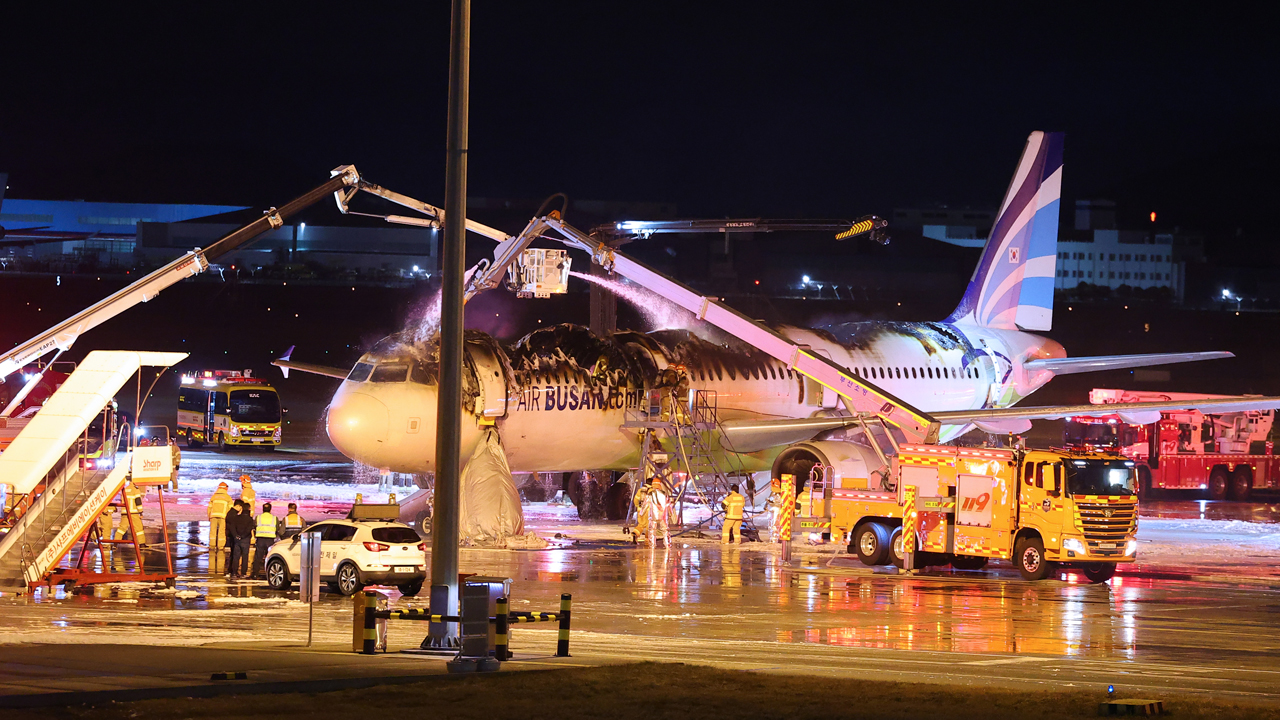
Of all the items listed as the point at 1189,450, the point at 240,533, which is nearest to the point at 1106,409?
the point at 1189,450

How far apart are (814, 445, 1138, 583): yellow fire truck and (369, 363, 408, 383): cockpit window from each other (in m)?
8.23

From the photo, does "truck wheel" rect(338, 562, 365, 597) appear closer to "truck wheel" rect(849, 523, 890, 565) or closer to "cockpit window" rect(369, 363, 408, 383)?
"cockpit window" rect(369, 363, 408, 383)

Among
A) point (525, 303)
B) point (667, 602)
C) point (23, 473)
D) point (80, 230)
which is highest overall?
point (80, 230)

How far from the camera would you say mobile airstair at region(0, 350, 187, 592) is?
2011 centimetres

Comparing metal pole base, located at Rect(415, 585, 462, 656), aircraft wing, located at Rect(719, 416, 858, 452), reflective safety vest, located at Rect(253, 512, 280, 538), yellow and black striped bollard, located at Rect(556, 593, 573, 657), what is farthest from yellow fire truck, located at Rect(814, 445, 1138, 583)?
metal pole base, located at Rect(415, 585, 462, 656)

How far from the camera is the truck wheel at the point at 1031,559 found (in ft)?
75.2

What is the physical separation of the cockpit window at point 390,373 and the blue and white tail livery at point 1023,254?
1944cm

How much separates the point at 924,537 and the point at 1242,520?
47.3ft

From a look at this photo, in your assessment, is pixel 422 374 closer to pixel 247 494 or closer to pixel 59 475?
pixel 247 494

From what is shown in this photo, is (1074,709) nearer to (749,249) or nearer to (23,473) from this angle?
(23,473)

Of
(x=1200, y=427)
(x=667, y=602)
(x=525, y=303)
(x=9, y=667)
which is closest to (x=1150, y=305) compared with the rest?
(x=525, y=303)

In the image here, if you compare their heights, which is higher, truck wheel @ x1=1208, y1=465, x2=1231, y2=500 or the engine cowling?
the engine cowling

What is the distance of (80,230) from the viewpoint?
12050cm

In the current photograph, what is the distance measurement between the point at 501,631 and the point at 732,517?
14.9m
